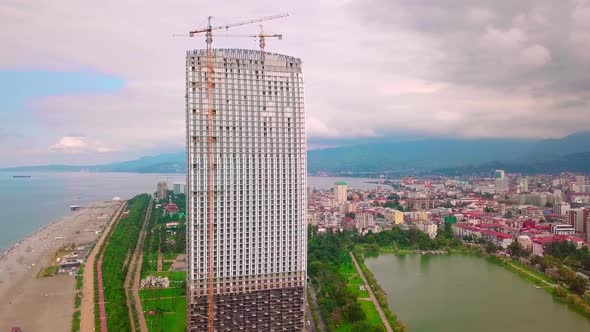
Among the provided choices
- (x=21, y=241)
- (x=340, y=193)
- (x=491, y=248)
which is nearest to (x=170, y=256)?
(x=21, y=241)

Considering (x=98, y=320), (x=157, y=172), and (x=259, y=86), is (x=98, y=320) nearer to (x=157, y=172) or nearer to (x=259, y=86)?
(x=259, y=86)

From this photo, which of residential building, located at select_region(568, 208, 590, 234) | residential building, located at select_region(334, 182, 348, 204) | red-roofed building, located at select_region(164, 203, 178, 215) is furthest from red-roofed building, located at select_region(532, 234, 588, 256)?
red-roofed building, located at select_region(164, 203, 178, 215)

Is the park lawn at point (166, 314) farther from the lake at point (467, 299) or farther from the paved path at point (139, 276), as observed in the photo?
the lake at point (467, 299)

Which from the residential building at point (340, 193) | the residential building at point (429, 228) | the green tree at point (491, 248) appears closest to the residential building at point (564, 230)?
the green tree at point (491, 248)

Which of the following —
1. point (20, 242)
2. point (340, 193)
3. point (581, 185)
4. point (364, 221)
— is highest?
point (581, 185)

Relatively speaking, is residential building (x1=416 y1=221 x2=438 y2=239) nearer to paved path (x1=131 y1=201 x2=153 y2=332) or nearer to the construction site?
paved path (x1=131 y1=201 x2=153 y2=332)

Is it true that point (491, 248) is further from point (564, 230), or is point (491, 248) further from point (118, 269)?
point (118, 269)

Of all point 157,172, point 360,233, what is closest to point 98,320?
point 360,233
